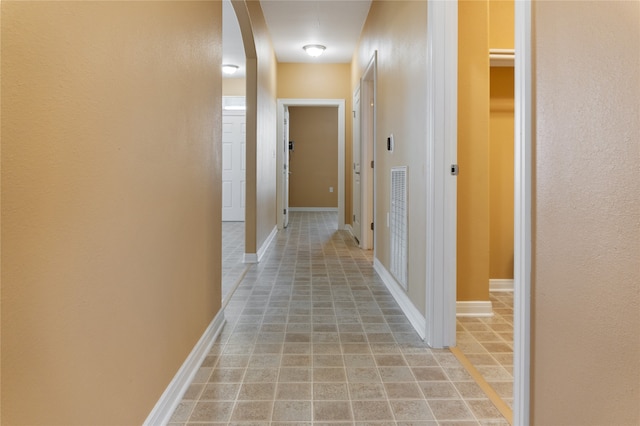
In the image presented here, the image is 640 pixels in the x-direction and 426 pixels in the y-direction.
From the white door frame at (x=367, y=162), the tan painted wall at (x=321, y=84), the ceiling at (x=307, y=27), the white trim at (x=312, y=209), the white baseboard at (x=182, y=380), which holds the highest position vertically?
the ceiling at (x=307, y=27)

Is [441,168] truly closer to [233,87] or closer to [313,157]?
[233,87]

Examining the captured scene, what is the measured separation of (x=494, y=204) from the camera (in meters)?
3.08

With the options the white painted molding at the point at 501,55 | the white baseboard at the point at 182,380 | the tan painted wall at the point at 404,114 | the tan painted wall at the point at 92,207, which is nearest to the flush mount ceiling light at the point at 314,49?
the tan painted wall at the point at 404,114

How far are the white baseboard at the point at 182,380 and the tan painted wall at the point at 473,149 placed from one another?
153 cm

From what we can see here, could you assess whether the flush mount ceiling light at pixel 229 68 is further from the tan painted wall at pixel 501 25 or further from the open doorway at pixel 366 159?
the tan painted wall at pixel 501 25

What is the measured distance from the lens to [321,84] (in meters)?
6.55

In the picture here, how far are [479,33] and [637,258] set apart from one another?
2.11 m

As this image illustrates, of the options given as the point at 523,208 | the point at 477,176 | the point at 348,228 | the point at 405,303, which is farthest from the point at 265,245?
the point at 523,208

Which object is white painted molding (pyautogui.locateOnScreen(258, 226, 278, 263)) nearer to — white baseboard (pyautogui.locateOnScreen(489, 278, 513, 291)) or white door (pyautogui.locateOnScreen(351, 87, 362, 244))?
white door (pyautogui.locateOnScreen(351, 87, 362, 244))

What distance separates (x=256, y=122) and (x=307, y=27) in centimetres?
163

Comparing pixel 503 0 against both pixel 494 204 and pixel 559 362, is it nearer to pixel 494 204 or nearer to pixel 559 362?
pixel 494 204

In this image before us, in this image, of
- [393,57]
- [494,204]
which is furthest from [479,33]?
[494,204]

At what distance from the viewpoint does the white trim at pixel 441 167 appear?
2.04m

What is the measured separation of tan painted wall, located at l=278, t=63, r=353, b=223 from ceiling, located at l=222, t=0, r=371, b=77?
0.46 feet
